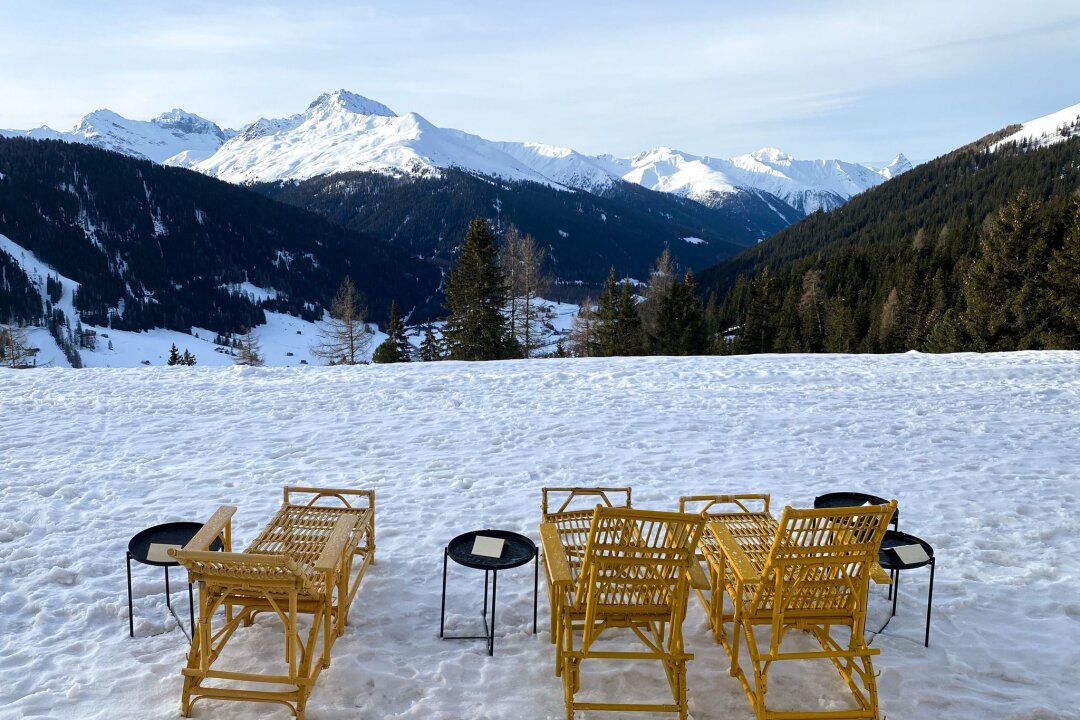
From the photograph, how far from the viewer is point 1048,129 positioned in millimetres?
145750

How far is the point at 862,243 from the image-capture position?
10331 centimetres

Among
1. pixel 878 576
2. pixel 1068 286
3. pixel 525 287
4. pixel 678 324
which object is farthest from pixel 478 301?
pixel 878 576

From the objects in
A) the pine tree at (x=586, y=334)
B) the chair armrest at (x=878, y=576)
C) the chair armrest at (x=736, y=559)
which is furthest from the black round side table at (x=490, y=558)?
the pine tree at (x=586, y=334)

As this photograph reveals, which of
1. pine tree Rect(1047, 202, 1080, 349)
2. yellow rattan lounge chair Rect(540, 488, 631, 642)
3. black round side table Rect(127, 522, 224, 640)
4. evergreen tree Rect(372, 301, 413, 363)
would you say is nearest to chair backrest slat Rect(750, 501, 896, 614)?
yellow rattan lounge chair Rect(540, 488, 631, 642)

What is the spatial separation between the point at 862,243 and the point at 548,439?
108221 millimetres

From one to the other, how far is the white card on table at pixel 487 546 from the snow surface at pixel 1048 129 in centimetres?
16193

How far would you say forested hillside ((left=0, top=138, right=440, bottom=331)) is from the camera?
154m

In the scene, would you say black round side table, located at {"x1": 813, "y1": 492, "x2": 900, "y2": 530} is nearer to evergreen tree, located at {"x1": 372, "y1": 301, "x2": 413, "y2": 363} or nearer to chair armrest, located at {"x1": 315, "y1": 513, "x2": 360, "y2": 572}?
chair armrest, located at {"x1": 315, "y1": 513, "x2": 360, "y2": 572}

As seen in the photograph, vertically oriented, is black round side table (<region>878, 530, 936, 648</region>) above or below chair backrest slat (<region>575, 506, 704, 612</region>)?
below

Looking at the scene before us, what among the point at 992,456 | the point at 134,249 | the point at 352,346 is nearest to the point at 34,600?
the point at 992,456

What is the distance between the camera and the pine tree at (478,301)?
Answer: 30281 mm

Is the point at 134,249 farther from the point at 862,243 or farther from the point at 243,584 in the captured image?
the point at 243,584

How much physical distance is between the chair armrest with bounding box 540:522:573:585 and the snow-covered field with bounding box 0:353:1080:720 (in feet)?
2.34

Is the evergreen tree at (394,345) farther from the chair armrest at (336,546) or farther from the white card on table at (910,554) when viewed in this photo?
the white card on table at (910,554)
